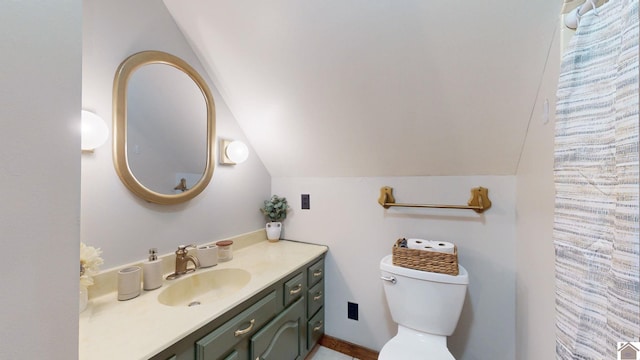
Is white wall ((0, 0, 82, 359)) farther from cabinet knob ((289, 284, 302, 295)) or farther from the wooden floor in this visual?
the wooden floor

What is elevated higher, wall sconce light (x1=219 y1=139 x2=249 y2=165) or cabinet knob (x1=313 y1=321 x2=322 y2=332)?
wall sconce light (x1=219 y1=139 x2=249 y2=165)

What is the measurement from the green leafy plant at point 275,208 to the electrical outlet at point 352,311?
0.84 metres

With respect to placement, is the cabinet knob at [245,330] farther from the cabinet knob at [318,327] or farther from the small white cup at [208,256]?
the cabinet knob at [318,327]

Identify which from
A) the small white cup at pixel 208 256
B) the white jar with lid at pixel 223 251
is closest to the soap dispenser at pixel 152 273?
the small white cup at pixel 208 256

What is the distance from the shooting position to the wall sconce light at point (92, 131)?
0.94 meters

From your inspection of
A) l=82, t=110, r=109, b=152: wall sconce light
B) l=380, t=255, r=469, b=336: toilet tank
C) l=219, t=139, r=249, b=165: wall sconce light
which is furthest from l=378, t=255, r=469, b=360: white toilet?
l=82, t=110, r=109, b=152: wall sconce light

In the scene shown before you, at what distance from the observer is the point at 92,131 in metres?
0.96

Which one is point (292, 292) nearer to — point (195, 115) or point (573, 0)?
point (195, 115)

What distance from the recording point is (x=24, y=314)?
392 mm

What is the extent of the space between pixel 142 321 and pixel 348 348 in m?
1.42

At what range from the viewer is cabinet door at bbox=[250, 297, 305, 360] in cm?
Result: 110

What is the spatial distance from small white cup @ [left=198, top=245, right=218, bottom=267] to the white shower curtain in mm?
1452

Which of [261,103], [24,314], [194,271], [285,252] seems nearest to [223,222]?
[194,271]

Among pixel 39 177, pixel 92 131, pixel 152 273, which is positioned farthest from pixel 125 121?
pixel 39 177
